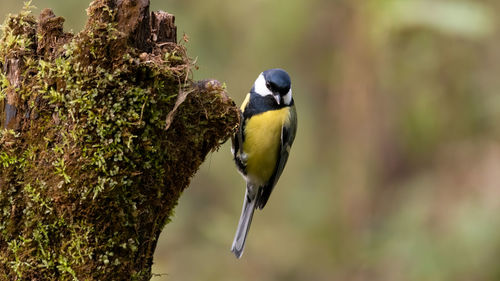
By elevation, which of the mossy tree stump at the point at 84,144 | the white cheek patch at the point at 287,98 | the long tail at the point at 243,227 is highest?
the white cheek patch at the point at 287,98

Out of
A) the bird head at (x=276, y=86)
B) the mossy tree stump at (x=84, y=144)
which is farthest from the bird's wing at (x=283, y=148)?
the mossy tree stump at (x=84, y=144)

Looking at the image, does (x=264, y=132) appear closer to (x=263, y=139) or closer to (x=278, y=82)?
(x=263, y=139)

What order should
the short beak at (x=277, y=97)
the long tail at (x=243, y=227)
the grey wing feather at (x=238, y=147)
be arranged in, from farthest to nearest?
the long tail at (x=243, y=227)
the grey wing feather at (x=238, y=147)
the short beak at (x=277, y=97)

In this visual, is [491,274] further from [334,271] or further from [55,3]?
[55,3]

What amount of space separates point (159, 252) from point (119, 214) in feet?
14.0

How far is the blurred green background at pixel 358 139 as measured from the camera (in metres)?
5.31

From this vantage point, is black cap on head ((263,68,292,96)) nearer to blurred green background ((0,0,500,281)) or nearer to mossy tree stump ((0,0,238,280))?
blurred green background ((0,0,500,281))

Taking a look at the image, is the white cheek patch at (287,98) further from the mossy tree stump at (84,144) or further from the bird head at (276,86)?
the mossy tree stump at (84,144)

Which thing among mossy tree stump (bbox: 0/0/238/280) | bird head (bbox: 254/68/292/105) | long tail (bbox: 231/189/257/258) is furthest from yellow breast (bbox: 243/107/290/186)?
mossy tree stump (bbox: 0/0/238/280)

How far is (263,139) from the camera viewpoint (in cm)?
373

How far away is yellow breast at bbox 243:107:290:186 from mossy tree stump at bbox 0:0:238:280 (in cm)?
171

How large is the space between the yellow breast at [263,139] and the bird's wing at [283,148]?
0.03m

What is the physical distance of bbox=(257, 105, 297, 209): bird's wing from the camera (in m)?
3.78

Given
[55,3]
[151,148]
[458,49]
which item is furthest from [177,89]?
[458,49]
